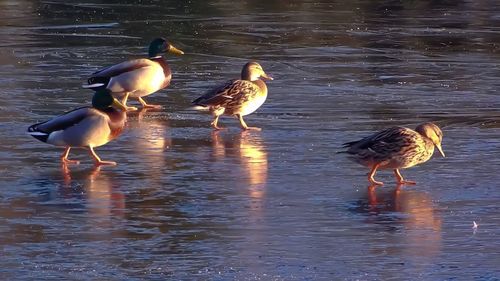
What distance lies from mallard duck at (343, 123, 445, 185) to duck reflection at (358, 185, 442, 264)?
0.19 metres

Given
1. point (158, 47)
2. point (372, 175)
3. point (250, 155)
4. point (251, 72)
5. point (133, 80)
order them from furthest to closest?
point (158, 47)
point (133, 80)
point (251, 72)
point (250, 155)
point (372, 175)

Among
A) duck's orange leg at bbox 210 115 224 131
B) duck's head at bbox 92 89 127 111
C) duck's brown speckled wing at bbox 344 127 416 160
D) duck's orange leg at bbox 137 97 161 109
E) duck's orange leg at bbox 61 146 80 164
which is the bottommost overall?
duck's orange leg at bbox 137 97 161 109

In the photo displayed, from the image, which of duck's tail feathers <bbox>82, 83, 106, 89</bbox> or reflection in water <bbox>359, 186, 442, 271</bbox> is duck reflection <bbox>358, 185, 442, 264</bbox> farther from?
duck's tail feathers <bbox>82, 83, 106, 89</bbox>

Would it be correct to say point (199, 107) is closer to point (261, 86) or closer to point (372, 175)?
point (261, 86)

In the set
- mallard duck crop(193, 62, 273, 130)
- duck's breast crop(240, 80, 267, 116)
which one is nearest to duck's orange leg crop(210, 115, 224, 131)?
mallard duck crop(193, 62, 273, 130)

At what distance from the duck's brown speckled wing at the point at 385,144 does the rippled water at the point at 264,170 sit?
260 millimetres

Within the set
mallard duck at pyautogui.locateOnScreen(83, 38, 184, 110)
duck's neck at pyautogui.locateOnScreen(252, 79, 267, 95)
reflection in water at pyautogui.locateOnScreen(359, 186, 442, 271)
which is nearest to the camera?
reflection in water at pyautogui.locateOnScreen(359, 186, 442, 271)

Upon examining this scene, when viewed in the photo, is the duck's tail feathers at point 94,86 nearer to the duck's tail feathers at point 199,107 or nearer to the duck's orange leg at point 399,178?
the duck's tail feathers at point 199,107

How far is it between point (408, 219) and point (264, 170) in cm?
205

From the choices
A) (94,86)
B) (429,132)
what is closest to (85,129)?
(429,132)

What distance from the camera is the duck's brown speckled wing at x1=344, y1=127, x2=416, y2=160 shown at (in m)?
10.6

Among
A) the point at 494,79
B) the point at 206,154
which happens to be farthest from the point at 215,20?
the point at 206,154

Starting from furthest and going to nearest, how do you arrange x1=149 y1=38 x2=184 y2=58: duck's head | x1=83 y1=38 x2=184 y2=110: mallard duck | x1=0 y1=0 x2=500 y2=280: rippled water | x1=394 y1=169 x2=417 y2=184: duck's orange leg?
x1=149 y1=38 x2=184 y2=58: duck's head
x1=83 y1=38 x2=184 y2=110: mallard duck
x1=394 y1=169 x2=417 y2=184: duck's orange leg
x1=0 y1=0 x2=500 y2=280: rippled water

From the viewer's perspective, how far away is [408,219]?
9.46 m
